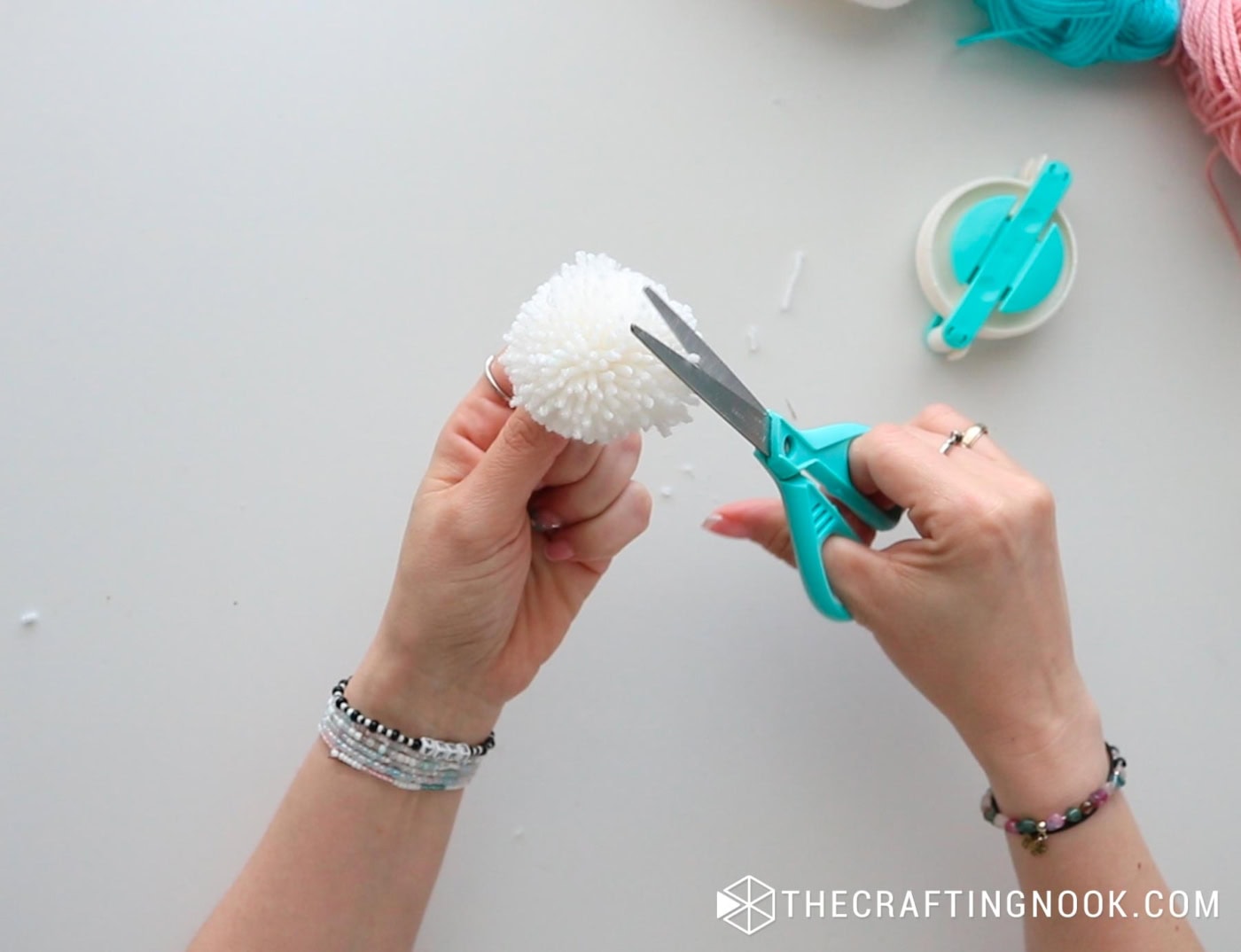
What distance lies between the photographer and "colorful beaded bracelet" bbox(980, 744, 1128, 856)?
2.35 feet

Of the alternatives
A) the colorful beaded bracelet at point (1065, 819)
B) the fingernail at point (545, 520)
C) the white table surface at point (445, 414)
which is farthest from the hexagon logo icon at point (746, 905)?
the fingernail at point (545, 520)

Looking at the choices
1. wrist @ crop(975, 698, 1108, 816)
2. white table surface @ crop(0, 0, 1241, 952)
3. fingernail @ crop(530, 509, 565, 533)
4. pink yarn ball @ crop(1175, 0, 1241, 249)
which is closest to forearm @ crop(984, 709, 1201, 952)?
wrist @ crop(975, 698, 1108, 816)

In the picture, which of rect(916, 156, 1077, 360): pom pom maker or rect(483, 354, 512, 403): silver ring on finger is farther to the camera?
rect(916, 156, 1077, 360): pom pom maker

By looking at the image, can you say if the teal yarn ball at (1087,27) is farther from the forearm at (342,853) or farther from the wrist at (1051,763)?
the forearm at (342,853)

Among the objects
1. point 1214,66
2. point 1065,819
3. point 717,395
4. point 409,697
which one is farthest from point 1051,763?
point 1214,66

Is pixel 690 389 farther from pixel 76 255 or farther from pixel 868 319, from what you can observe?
pixel 76 255

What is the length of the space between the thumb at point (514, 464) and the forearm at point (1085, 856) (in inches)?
16.4

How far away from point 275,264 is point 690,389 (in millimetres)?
458

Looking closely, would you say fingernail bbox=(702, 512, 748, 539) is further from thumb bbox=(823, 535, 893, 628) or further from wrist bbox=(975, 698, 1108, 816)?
wrist bbox=(975, 698, 1108, 816)

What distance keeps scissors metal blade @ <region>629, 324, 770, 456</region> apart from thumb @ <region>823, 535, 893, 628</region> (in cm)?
10

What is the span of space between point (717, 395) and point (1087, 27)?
1.92 ft

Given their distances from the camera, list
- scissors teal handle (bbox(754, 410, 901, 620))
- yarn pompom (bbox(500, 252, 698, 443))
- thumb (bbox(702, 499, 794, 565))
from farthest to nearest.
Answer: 1. thumb (bbox(702, 499, 794, 565))
2. scissors teal handle (bbox(754, 410, 901, 620))
3. yarn pompom (bbox(500, 252, 698, 443))

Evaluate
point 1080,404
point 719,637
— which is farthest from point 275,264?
point 1080,404

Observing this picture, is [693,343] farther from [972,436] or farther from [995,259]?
[995,259]
